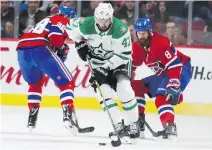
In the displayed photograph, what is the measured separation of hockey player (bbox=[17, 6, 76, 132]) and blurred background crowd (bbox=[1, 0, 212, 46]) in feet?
9.20

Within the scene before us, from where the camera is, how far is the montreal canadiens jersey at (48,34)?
554 cm

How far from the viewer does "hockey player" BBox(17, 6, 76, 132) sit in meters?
5.38

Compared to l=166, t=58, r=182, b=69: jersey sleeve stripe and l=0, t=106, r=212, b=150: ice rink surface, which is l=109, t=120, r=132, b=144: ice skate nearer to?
l=0, t=106, r=212, b=150: ice rink surface

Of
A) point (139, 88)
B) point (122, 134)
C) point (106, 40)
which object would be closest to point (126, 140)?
point (122, 134)

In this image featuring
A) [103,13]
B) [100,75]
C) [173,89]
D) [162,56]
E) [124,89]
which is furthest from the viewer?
[162,56]

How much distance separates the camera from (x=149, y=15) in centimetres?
856

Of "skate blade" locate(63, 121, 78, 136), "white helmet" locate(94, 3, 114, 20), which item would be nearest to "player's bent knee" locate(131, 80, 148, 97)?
"skate blade" locate(63, 121, 78, 136)

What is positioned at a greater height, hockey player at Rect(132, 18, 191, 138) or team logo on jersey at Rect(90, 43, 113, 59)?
team logo on jersey at Rect(90, 43, 113, 59)

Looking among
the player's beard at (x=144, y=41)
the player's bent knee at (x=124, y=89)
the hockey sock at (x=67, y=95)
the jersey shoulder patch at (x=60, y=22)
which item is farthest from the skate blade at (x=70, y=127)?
the player's beard at (x=144, y=41)

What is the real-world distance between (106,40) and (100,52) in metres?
0.17

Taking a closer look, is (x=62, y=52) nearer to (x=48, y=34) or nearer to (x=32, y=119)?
(x=48, y=34)

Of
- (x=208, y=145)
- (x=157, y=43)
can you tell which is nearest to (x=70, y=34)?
(x=157, y=43)

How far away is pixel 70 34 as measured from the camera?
533 cm

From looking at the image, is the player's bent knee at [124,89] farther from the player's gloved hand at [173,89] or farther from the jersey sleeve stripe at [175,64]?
the jersey sleeve stripe at [175,64]
